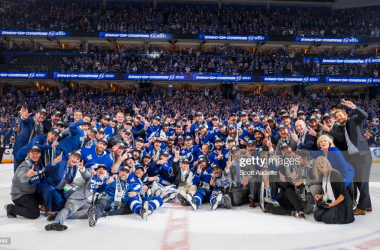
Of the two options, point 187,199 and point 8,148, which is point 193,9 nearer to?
point 8,148

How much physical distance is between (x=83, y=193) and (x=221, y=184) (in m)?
3.17

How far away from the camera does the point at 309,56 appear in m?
34.6

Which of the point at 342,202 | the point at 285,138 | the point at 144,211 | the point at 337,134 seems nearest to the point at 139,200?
the point at 144,211

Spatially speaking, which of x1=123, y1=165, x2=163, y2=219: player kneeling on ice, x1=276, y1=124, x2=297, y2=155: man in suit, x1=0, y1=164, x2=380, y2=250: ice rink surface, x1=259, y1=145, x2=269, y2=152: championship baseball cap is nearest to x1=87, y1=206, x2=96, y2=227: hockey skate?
x1=0, y1=164, x2=380, y2=250: ice rink surface

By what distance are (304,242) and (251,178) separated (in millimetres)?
2304

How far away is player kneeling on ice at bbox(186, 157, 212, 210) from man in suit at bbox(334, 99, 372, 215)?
3.26 meters

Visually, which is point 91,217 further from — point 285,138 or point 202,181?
point 285,138

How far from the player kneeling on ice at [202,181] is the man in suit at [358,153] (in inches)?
129

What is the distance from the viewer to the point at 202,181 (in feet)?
23.2

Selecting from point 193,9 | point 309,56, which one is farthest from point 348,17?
point 193,9

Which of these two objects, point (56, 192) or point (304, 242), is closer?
point (304, 242)

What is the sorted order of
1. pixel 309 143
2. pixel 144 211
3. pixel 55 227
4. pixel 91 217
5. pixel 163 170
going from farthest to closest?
pixel 163 170 → pixel 309 143 → pixel 144 211 → pixel 91 217 → pixel 55 227

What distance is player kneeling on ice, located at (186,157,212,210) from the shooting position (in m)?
6.55

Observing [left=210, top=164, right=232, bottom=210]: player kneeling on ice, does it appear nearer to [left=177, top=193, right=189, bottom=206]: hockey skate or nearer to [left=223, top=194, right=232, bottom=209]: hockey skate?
[left=223, top=194, right=232, bottom=209]: hockey skate
